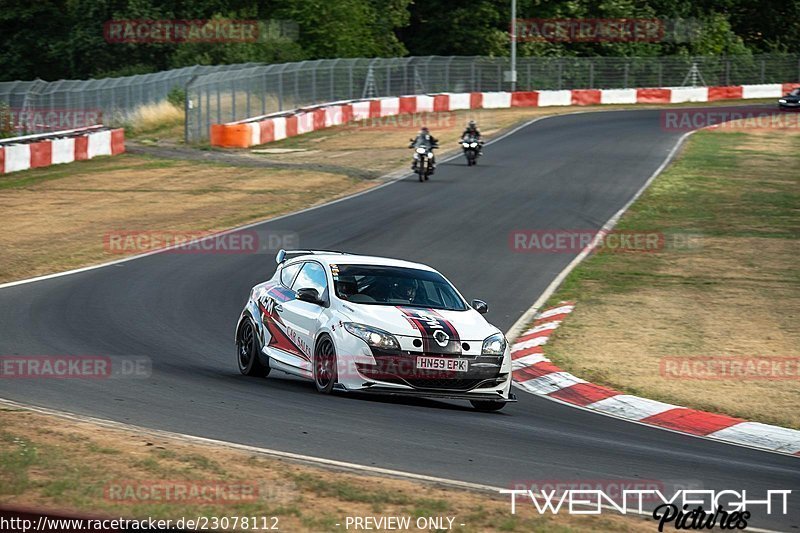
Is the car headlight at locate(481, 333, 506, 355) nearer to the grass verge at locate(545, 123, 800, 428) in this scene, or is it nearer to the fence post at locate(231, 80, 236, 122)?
the grass verge at locate(545, 123, 800, 428)

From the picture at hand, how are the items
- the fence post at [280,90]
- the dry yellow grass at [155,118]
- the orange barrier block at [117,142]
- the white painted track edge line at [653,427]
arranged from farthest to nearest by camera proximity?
the fence post at [280,90] → the dry yellow grass at [155,118] → the orange barrier block at [117,142] → the white painted track edge line at [653,427]

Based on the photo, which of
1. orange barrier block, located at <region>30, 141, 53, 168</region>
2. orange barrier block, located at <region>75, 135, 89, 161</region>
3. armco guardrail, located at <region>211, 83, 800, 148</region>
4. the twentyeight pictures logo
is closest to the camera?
the twentyeight pictures logo

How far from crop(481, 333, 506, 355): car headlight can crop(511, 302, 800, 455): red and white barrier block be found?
1.37 meters

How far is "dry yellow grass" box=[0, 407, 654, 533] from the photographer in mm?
7156

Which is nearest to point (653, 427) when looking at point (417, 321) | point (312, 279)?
point (417, 321)

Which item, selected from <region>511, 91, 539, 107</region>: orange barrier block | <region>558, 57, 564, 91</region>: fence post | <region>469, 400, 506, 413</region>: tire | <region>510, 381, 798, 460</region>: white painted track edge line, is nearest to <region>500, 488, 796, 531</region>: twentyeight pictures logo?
<region>510, 381, 798, 460</region>: white painted track edge line

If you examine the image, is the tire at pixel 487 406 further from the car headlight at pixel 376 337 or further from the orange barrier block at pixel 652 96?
the orange barrier block at pixel 652 96

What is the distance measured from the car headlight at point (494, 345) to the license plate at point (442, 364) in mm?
251

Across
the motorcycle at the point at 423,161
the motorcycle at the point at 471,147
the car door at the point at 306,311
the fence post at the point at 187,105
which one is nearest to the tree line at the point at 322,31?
the fence post at the point at 187,105

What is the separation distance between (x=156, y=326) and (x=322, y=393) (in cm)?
440

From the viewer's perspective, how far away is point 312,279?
519 inches

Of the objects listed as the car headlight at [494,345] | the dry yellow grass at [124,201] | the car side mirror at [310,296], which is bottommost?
the dry yellow grass at [124,201]

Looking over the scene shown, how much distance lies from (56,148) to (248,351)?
25.5 metres

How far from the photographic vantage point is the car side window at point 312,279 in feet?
42.1
